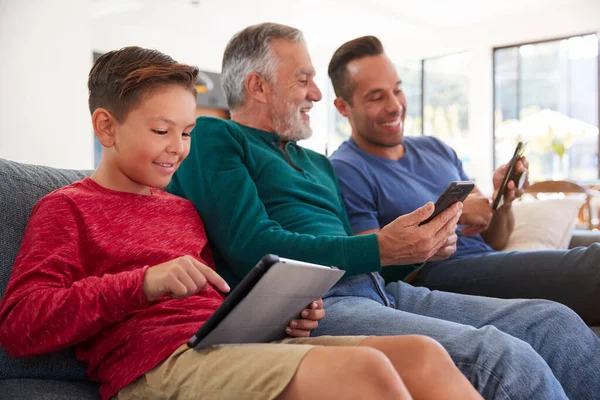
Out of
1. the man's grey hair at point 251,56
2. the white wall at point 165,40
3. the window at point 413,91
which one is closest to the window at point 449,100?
the window at point 413,91

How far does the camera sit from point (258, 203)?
1.38 m

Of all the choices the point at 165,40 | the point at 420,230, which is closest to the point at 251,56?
the point at 420,230

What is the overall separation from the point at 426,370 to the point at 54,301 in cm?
55

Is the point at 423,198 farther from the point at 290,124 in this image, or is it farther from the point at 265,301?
the point at 265,301

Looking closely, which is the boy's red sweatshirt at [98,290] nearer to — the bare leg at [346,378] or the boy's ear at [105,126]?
the boy's ear at [105,126]

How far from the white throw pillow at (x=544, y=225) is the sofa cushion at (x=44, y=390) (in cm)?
151

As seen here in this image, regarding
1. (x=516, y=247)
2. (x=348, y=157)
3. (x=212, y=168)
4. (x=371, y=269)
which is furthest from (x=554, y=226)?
(x=212, y=168)

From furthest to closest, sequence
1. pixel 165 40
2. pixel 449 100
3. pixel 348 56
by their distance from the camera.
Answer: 1. pixel 449 100
2. pixel 165 40
3. pixel 348 56

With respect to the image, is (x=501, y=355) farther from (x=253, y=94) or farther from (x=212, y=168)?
(x=253, y=94)

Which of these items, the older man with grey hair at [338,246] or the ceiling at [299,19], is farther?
the ceiling at [299,19]

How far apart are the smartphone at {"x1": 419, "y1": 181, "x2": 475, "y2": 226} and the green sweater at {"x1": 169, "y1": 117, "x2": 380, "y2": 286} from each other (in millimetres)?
144

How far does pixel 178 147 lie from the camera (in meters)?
1.17

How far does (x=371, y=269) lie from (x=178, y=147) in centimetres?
47

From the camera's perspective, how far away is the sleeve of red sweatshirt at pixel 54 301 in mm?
933
